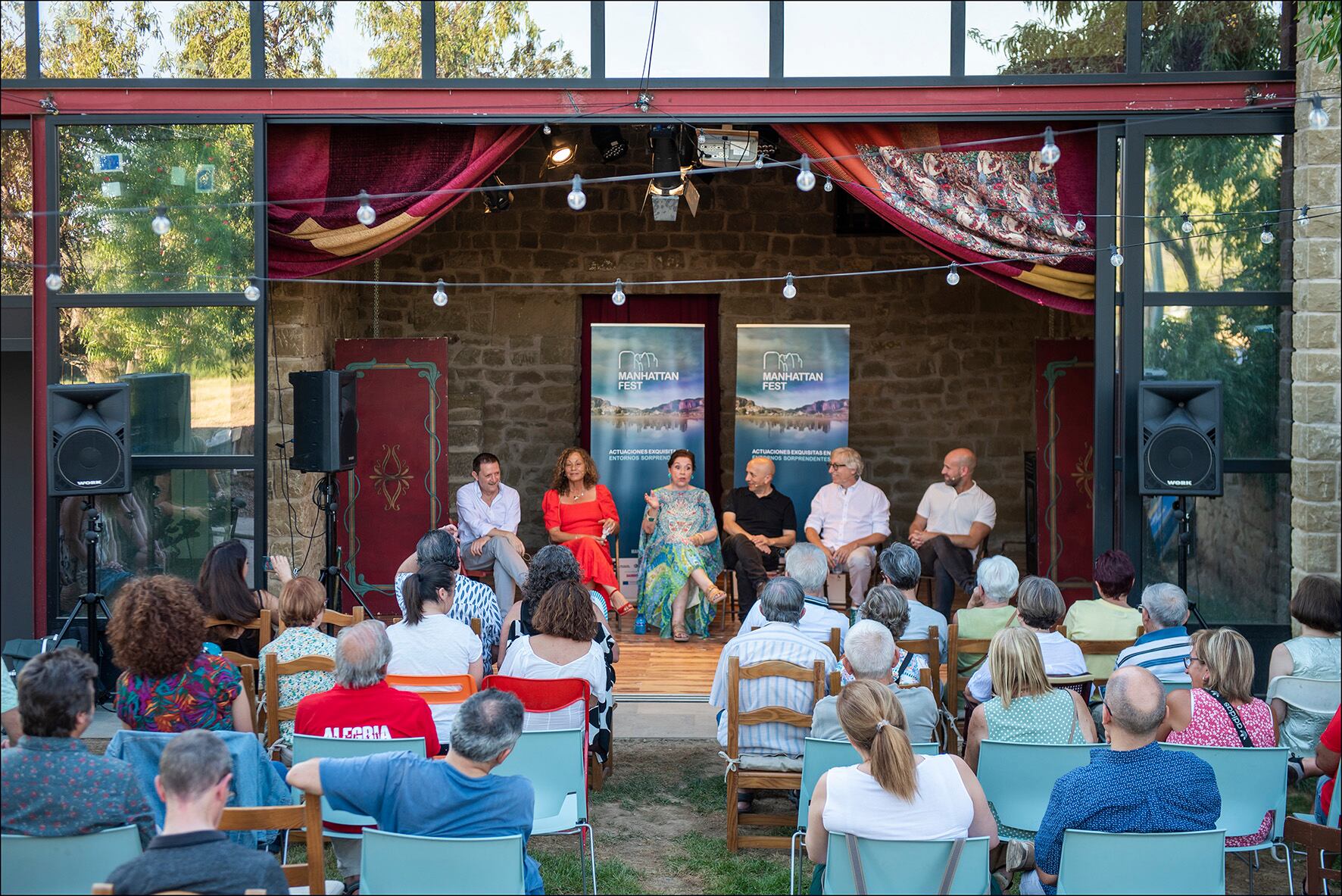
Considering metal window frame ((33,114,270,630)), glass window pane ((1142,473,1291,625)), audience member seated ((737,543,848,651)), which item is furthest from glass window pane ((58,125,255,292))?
glass window pane ((1142,473,1291,625))

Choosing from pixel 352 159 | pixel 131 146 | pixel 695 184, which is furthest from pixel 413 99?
pixel 695 184

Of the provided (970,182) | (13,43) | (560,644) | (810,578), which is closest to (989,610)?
(810,578)

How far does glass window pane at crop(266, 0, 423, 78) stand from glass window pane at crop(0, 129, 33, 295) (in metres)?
1.41

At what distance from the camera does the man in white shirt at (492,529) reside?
797 cm

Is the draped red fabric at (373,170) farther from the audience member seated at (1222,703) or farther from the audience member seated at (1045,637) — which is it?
the audience member seated at (1222,703)

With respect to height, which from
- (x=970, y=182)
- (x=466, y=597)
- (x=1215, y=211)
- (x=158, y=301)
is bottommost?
(x=466, y=597)

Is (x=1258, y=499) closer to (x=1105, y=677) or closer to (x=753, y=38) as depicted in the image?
(x=1105, y=677)

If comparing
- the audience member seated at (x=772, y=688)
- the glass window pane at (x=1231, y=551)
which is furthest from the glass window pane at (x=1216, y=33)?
the audience member seated at (x=772, y=688)

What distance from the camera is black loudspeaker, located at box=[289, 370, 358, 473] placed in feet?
23.0

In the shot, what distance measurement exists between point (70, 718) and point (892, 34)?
16.6 ft

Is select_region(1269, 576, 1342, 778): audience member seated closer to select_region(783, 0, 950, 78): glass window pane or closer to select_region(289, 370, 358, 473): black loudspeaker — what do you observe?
select_region(783, 0, 950, 78): glass window pane

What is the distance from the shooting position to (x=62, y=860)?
3.09m

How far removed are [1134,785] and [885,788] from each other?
0.68 m

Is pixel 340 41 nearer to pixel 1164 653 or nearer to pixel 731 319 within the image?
pixel 731 319
